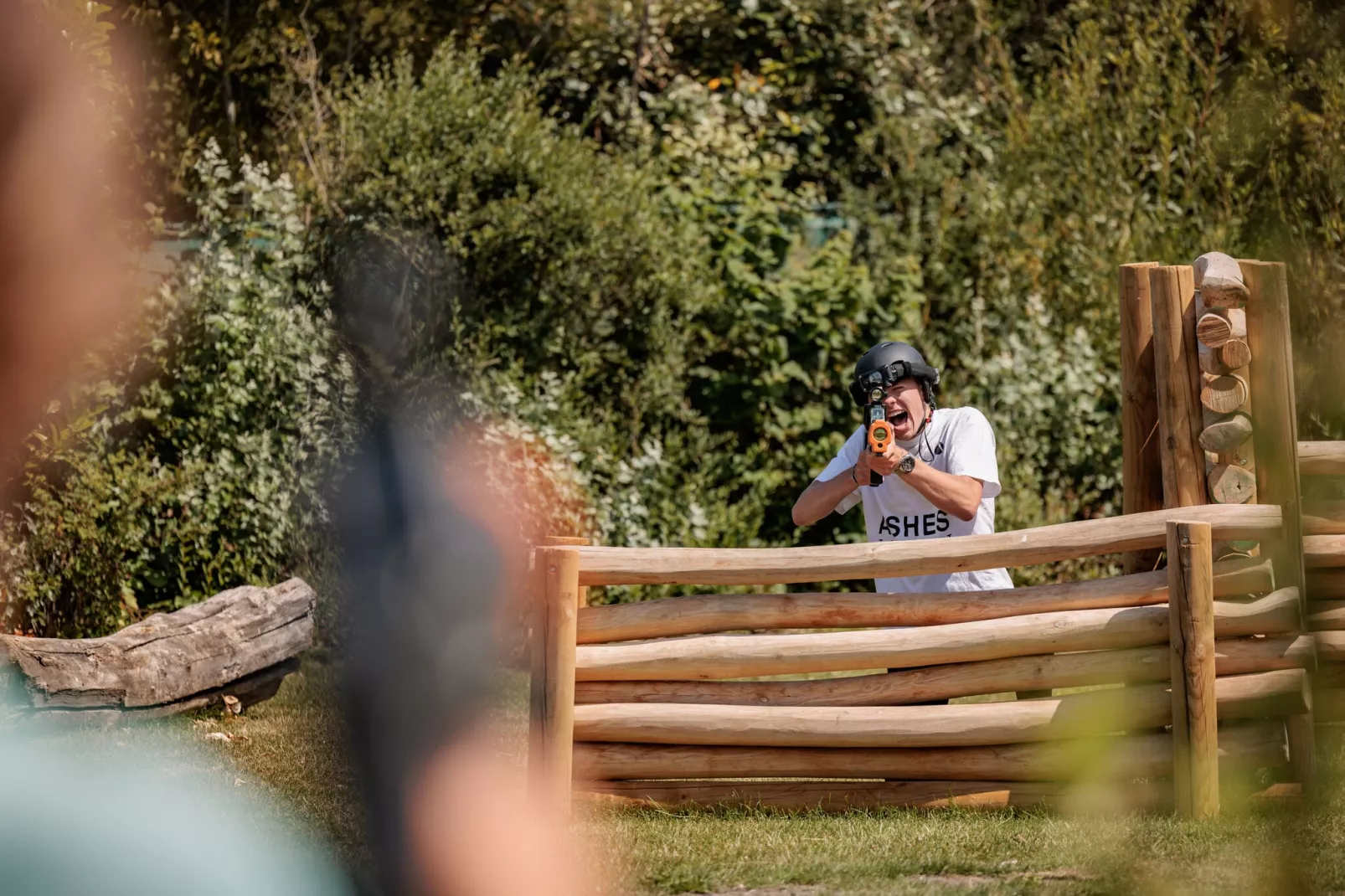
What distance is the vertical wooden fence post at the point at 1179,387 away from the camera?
4.54 meters

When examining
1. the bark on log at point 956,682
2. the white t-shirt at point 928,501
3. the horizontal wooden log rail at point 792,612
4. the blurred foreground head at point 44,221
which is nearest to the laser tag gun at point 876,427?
the white t-shirt at point 928,501

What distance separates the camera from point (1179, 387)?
4551 mm

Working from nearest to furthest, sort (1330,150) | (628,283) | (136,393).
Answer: (1330,150) < (136,393) < (628,283)

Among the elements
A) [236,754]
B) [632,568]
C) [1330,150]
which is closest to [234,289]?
[236,754]

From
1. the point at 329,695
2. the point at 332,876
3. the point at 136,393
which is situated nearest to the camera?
the point at 329,695

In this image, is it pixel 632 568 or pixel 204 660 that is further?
pixel 204 660

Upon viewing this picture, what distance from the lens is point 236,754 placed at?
18.0 feet

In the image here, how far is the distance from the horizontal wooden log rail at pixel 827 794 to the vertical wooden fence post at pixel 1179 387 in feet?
Result: 3.73

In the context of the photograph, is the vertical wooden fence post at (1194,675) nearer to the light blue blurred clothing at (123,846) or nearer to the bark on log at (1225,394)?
the bark on log at (1225,394)

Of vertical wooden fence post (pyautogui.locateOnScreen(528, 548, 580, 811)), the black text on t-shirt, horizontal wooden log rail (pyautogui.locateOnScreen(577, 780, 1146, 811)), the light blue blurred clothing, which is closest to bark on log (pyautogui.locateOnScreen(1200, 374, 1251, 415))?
the black text on t-shirt

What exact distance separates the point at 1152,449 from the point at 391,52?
311 inches

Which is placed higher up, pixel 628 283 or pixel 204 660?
pixel 628 283

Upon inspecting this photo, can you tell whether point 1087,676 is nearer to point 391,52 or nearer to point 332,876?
point 332,876

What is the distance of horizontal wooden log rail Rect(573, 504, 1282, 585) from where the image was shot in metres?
4.35
